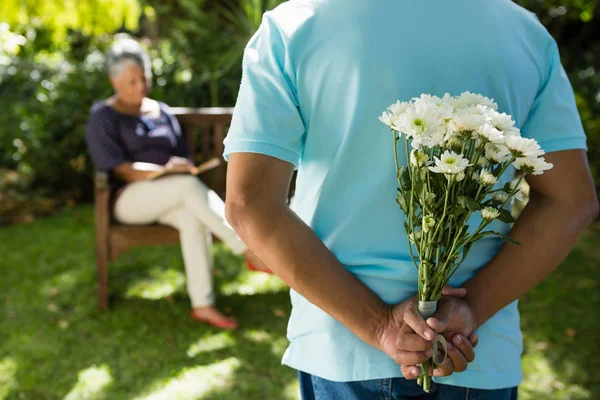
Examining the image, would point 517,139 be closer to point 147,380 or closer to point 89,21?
point 147,380

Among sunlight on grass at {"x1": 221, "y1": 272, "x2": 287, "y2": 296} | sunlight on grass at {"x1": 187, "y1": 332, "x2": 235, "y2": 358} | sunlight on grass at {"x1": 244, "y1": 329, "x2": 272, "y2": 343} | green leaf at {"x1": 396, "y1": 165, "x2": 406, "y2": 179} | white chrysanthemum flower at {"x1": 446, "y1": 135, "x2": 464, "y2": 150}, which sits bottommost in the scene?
sunlight on grass at {"x1": 221, "y1": 272, "x2": 287, "y2": 296}

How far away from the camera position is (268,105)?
3.60ft

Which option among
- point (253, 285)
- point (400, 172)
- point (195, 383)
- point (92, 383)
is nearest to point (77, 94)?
point (253, 285)

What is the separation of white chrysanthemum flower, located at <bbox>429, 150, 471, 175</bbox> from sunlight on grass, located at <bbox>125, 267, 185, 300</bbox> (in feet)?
12.1

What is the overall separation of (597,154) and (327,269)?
648cm

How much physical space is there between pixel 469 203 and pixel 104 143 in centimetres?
359

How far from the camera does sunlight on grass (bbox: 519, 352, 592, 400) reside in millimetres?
3328

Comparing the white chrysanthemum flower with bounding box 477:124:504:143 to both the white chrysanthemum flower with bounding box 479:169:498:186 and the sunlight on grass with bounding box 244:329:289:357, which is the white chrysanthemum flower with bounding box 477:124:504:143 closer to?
the white chrysanthemum flower with bounding box 479:169:498:186

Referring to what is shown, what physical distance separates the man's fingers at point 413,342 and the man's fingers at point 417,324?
0.01 metres

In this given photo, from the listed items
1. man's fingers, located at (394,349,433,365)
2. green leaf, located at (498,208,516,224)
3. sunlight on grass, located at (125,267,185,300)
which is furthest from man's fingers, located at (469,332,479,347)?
sunlight on grass, located at (125,267,185,300)

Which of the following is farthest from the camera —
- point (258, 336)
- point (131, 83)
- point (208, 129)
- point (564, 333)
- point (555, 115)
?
point (208, 129)

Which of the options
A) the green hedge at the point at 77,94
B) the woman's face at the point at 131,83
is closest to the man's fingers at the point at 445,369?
the woman's face at the point at 131,83

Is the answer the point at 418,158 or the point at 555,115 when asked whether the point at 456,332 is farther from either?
the point at 555,115

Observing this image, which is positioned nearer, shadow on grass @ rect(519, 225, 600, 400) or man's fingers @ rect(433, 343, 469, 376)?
man's fingers @ rect(433, 343, 469, 376)
